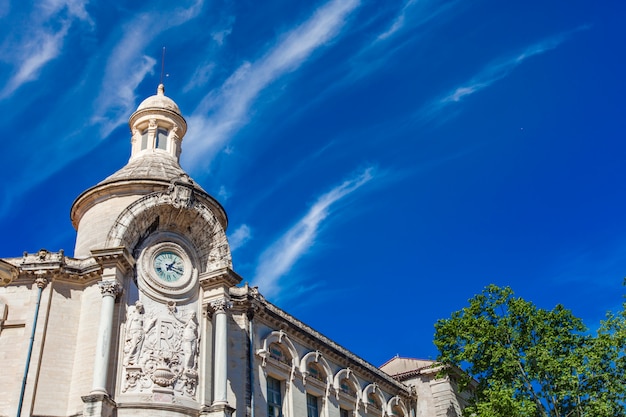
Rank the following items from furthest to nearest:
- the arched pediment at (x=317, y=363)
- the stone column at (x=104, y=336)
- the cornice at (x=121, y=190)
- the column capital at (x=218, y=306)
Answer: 1. the arched pediment at (x=317, y=363)
2. the cornice at (x=121, y=190)
3. the column capital at (x=218, y=306)
4. the stone column at (x=104, y=336)

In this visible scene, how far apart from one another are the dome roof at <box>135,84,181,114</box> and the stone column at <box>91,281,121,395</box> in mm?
13689

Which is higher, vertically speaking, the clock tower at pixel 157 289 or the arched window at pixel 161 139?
Answer: the arched window at pixel 161 139

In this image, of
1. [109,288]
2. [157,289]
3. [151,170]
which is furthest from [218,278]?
[151,170]

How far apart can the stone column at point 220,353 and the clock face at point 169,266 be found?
196cm

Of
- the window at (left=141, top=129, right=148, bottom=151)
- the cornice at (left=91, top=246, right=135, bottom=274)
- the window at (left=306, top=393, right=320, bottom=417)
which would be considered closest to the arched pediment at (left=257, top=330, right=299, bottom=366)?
the window at (left=306, top=393, right=320, bottom=417)

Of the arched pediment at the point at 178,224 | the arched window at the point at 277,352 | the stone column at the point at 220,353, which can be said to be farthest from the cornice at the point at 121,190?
the arched window at the point at 277,352

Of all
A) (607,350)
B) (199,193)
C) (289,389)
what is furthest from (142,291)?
(607,350)

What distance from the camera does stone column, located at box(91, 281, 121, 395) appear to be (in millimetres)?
23953

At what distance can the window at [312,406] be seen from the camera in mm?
34531

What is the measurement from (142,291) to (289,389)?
974cm

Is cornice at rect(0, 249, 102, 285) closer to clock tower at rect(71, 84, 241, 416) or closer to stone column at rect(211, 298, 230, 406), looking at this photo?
clock tower at rect(71, 84, 241, 416)

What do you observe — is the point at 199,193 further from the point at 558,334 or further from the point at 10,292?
the point at 558,334

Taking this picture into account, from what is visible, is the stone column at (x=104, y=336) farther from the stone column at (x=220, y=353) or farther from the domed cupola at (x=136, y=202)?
the stone column at (x=220, y=353)

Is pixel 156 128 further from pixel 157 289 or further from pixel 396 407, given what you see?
pixel 396 407
